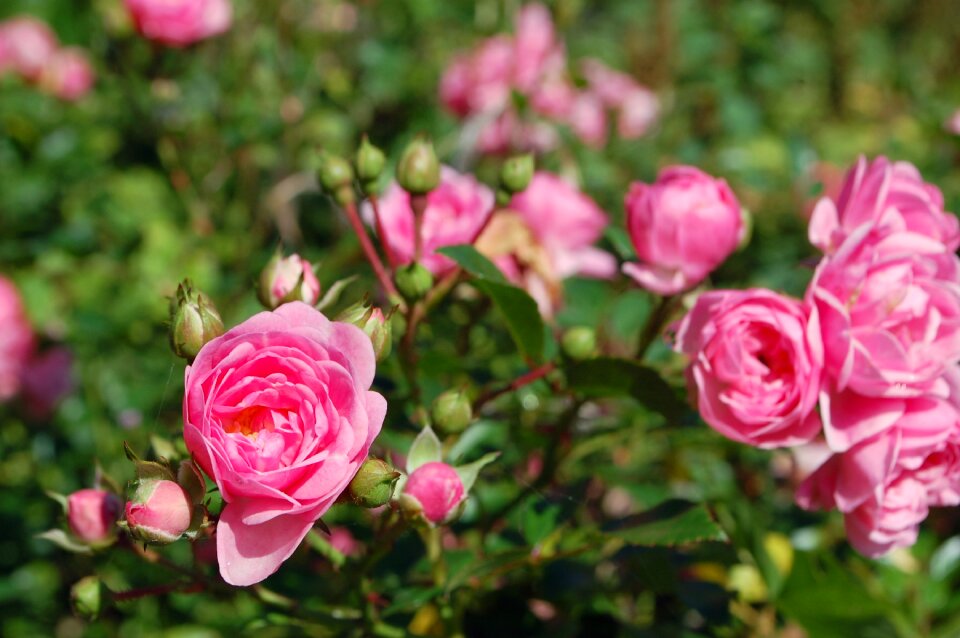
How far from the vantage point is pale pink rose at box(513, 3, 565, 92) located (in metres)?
1.63

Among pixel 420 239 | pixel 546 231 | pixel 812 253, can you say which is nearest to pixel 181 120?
pixel 546 231

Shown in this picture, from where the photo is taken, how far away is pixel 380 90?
5.57ft

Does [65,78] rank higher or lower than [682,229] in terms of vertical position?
lower

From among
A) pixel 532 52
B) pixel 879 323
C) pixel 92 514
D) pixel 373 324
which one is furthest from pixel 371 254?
pixel 532 52

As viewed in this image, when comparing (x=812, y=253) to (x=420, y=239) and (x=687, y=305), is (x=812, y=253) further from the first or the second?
(x=420, y=239)

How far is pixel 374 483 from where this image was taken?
57 cm

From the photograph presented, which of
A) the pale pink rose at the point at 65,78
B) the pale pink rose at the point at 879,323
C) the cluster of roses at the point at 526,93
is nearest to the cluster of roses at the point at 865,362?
the pale pink rose at the point at 879,323

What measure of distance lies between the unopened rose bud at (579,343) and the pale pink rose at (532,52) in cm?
93

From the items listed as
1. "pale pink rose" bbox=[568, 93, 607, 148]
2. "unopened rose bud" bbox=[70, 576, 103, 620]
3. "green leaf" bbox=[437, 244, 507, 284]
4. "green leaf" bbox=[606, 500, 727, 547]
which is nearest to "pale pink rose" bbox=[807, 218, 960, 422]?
"green leaf" bbox=[606, 500, 727, 547]

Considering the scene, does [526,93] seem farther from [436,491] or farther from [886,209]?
[436,491]

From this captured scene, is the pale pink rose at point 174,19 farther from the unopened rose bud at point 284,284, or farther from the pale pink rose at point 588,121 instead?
the unopened rose bud at point 284,284

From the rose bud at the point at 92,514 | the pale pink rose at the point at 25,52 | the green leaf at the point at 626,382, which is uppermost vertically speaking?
the green leaf at the point at 626,382

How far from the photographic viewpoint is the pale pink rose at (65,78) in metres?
1.71

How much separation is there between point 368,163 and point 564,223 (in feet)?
1.19
